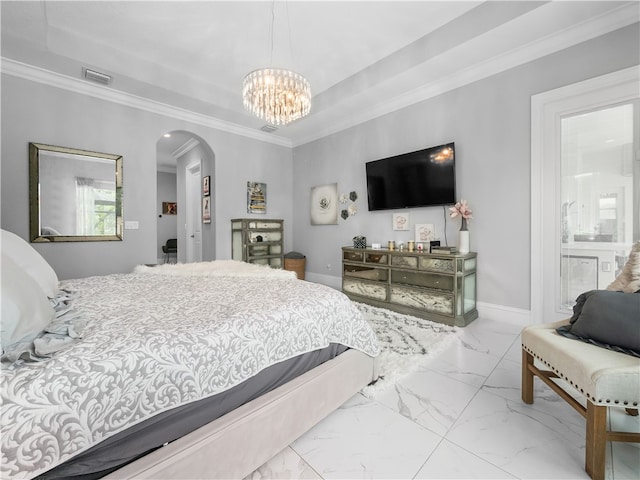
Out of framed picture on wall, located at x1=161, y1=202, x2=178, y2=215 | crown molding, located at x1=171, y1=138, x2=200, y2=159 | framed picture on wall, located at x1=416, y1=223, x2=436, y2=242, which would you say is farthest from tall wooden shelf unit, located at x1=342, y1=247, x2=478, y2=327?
framed picture on wall, located at x1=161, y1=202, x2=178, y2=215

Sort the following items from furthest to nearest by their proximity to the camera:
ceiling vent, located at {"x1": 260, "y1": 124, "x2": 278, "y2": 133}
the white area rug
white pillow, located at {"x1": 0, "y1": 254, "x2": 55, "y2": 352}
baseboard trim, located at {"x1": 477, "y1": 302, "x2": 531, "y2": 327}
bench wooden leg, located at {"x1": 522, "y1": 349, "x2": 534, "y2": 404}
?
ceiling vent, located at {"x1": 260, "y1": 124, "x2": 278, "y2": 133}, baseboard trim, located at {"x1": 477, "y1": 302, "x2": 531, "y2": 327}, the white area rug, bench wooden leg, located at {"x1": 522, "y1": 349, "x2": 534, "y2": 404}, white pillow, located at {"x1": 0, "y1": 254, "x2": 55, "y2": 352}

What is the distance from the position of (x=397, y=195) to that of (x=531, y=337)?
2521 millimetres

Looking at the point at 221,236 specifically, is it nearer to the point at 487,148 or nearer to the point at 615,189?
the point at 487,148

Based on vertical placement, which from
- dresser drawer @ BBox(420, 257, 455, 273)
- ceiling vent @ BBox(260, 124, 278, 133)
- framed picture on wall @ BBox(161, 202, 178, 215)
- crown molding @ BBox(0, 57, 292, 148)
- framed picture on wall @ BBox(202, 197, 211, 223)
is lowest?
dresser drawer @ BBox(420, 257, 455, 273)

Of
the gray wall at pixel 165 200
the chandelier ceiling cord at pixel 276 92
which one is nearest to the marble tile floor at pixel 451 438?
the chandelier ceiling cord at pixel 276 92

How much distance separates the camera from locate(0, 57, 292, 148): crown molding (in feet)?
9.96

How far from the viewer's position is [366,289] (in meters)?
3.81

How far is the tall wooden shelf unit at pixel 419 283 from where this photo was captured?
2.94m

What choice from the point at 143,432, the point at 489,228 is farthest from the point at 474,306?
the point at 143,432

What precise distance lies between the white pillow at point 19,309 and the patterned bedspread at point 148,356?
148 millimetres

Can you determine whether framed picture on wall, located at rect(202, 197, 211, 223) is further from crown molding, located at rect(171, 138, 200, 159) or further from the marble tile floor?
the marble tile floor

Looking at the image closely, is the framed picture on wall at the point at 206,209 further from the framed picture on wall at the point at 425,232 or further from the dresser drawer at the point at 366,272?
the framed picture on wall at the point at 425,232

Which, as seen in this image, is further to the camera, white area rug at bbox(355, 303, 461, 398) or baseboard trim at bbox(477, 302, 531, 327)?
baseboard trim at bbox(477, 302, 531, 327)

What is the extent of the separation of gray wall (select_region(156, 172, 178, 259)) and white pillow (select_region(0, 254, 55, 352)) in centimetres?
770
